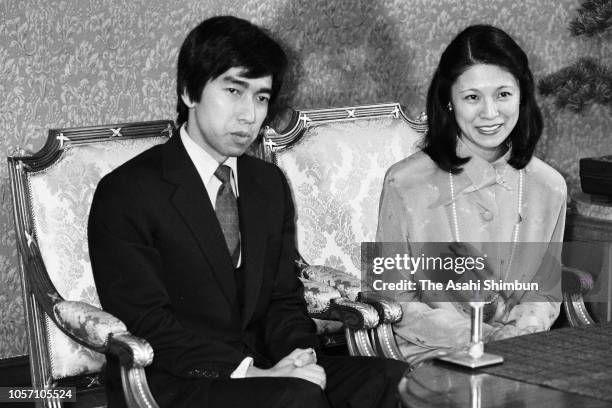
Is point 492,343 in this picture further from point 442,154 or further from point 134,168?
point 134,168

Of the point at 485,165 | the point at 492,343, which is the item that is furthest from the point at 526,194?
A: the point at 492,343

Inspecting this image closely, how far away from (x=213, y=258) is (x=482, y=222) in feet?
2.89

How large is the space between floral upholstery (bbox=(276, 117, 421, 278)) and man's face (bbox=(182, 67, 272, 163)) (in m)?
0.80

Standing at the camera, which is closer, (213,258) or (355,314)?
(213,258)

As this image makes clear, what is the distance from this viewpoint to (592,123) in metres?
4.87

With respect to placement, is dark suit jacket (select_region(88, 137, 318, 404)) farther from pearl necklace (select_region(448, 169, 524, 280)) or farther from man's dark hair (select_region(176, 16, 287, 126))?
pearl necklace (select_region(448, 169, 524, 280))

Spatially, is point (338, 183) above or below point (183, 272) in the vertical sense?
above

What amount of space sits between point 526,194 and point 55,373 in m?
1.53

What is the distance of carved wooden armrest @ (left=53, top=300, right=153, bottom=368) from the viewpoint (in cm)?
246

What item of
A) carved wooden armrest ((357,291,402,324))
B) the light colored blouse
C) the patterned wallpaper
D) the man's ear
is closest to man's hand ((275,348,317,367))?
carved wooden armrest ((357,291,402,324))

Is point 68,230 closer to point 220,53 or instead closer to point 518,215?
point 220,53

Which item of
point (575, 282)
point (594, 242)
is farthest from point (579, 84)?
point (575, 282)

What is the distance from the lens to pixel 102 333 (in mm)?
2574

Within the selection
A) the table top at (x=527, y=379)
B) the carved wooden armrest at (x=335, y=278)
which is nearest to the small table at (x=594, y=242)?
the carved wooden armrest at (x=335, y=278)
